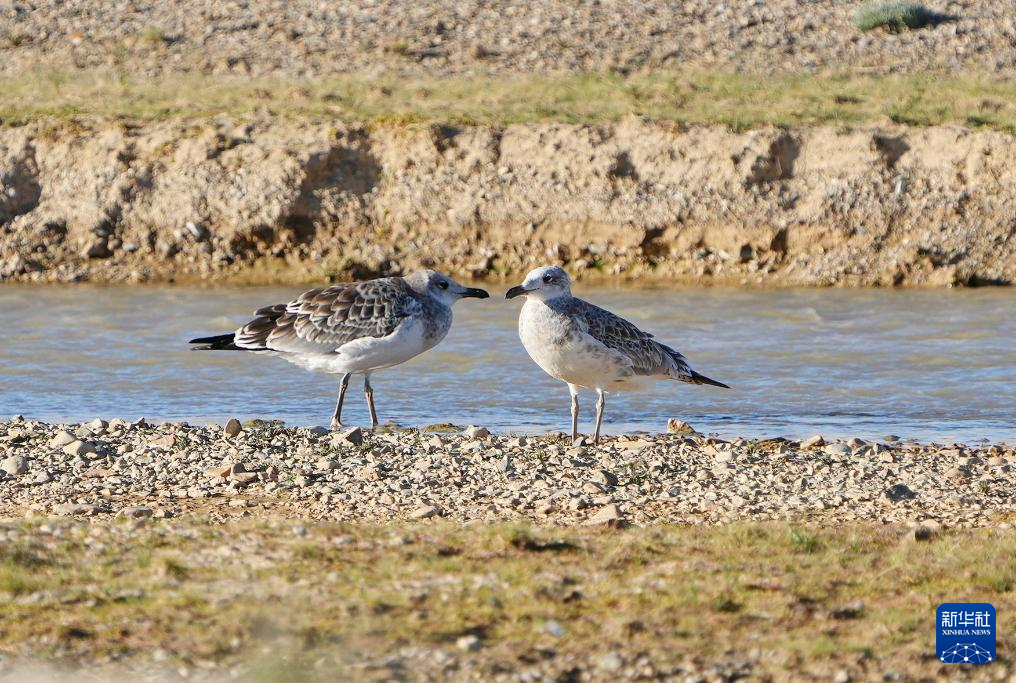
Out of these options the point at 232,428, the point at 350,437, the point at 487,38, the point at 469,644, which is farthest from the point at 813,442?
the point at 487,38

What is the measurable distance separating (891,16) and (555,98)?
782 cm

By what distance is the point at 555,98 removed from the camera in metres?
23.8

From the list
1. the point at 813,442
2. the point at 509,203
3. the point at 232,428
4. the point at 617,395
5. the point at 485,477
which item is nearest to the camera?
the point at 485,477

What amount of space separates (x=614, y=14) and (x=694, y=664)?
951 inches

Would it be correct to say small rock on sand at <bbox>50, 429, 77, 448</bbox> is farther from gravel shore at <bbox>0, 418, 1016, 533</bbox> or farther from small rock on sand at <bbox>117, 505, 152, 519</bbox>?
small rock on sand at <bbox>117, 505, 152, 519</bbox>

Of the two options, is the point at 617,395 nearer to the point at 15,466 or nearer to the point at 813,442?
the point at 813,442

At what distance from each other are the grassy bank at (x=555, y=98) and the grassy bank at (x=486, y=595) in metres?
15.5

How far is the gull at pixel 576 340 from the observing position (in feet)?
35.6

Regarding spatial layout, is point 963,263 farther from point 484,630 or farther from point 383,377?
point 484,630

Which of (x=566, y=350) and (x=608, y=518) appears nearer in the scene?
(x=608, y=518)

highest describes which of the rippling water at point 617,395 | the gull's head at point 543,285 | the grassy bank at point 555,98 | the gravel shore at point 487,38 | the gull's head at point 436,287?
the gravel shore at point 487,38

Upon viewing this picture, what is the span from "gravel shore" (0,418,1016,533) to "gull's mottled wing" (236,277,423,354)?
0.94 m

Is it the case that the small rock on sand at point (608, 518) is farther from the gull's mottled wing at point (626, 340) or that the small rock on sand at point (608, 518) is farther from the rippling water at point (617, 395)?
the rippling water at point (617, 395)

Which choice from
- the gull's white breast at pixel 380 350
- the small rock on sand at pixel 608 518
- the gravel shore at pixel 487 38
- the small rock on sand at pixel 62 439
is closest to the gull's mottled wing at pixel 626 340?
the gull's white breast at pixel 380 350
